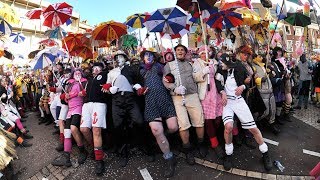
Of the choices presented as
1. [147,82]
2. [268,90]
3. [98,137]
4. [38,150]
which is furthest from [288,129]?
[38,150]

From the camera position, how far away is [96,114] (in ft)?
14.8

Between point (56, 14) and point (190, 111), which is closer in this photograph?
point (190, 111)

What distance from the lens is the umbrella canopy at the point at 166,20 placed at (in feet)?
15.6

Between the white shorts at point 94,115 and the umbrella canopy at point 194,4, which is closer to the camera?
the white shorts at point 94,115

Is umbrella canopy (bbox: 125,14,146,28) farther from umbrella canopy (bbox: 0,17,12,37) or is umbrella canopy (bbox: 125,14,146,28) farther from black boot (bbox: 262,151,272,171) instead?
black boot (bbox: 262,151,272,171)

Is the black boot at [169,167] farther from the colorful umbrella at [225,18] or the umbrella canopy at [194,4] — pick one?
the colorful umbrella at [225,18]

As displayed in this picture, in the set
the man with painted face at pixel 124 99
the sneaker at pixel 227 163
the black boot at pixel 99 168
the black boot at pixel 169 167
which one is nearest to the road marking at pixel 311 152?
the sneaker at pixel 227 163

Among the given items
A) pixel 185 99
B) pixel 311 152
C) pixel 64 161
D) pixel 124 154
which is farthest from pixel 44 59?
pixel 311 152

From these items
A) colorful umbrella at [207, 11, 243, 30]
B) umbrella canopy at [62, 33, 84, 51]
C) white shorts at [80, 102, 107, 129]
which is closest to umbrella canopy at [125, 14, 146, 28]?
umbrella canopy at [62, 33, 84, 51]

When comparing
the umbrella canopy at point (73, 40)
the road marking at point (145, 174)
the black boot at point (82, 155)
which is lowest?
the road marking at point (145, 174)

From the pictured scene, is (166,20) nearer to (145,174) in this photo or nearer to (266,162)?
(145,174)

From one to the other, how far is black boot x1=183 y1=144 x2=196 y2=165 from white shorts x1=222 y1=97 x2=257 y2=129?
0.85 m

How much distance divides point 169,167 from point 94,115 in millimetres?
1720

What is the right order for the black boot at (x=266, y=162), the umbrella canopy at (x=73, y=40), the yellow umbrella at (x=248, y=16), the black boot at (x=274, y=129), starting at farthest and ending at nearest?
the umbrella canopy at (x=73, y=40), the yellow umbrella at (x=248, y=16), the black boot at (x=274, y=129), the black boot at (x=266, y=162)
